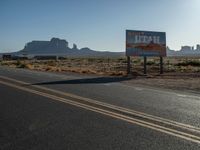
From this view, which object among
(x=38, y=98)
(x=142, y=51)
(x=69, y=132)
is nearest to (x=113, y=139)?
(x=69, y=132)

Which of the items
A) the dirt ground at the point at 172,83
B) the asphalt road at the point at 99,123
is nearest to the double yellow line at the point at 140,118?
the asphalt road at the point at 99,123

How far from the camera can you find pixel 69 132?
8.30m

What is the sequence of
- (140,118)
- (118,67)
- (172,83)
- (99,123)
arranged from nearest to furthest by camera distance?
1. (99,123)
2. (140,118)
3. (172,83)
4. (118,67)

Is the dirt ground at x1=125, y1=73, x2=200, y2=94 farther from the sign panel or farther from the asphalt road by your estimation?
the sign panel

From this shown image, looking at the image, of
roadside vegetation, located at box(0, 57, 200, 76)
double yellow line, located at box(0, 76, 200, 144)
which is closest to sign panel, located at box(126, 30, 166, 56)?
roadside vegetation, located at box(0, 57, 200, 76)

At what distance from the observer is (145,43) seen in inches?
1373

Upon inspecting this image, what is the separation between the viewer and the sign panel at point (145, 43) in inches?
1345

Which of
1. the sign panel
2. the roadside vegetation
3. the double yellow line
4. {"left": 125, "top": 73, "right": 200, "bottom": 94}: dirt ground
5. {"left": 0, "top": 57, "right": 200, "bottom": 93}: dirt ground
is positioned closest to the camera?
the double yellow line

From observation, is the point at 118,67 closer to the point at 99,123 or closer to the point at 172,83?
the point at 172,83

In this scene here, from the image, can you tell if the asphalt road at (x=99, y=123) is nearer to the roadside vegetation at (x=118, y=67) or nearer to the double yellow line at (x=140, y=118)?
the double yellow line at (x=140, y=118)

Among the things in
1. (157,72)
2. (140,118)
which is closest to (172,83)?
(140,118)

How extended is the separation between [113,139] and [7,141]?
192 cm

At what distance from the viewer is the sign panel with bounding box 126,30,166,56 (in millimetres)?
34156

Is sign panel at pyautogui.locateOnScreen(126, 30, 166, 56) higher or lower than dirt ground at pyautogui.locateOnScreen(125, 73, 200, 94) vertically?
higher
